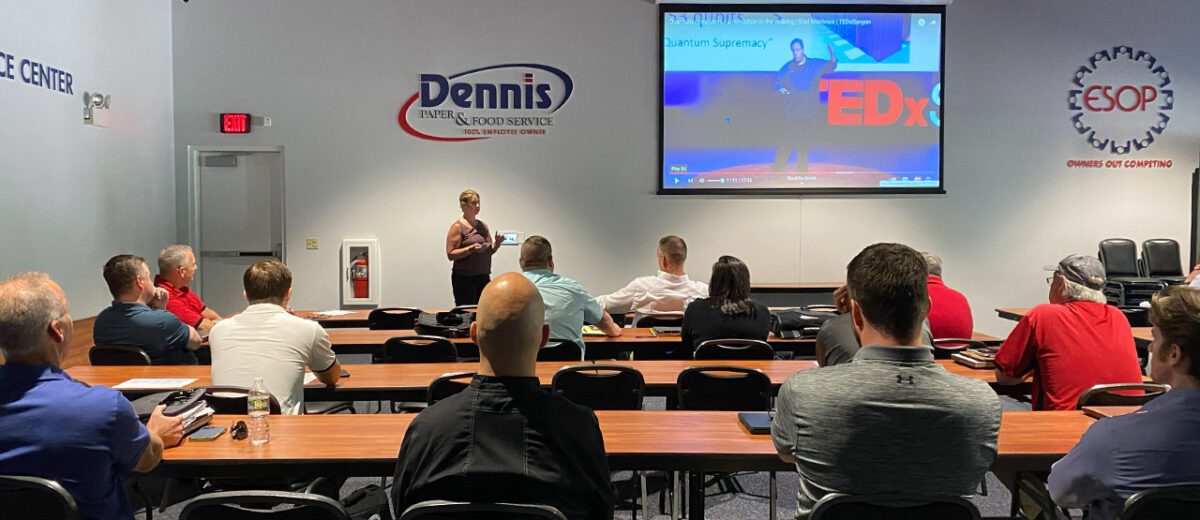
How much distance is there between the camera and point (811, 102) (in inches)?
326

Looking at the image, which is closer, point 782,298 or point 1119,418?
point 1119,418

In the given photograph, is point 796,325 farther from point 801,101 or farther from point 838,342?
point 801,101

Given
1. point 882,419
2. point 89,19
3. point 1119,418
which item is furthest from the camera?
point 89,19

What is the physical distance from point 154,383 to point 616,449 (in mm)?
2102

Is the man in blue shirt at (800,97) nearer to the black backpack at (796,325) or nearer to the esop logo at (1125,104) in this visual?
the esop logo at (1125,104)

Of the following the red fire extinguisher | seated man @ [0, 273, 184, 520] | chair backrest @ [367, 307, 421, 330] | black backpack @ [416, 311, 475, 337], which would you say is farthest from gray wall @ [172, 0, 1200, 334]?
seated man @ [0, 273, 184, 520]

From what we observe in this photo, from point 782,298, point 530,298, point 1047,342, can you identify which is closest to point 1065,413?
point 1047,342

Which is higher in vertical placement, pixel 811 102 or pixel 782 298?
pixel 811 102

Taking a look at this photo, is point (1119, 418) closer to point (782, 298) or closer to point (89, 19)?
point (782, 298)

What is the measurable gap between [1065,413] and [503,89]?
21.4 ft

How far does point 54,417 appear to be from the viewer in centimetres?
194

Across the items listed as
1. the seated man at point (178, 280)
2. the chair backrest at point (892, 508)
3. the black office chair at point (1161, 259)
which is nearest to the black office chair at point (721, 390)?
the chair backrest at point (892, 508)

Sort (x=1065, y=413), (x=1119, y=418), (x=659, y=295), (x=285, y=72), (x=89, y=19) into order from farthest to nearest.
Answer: (x=285, y=72), (x=89, y=19), (x=659, y=295), (x=1065, y=413), (x=1119, y=418)

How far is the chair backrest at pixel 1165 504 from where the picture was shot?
1801mm
